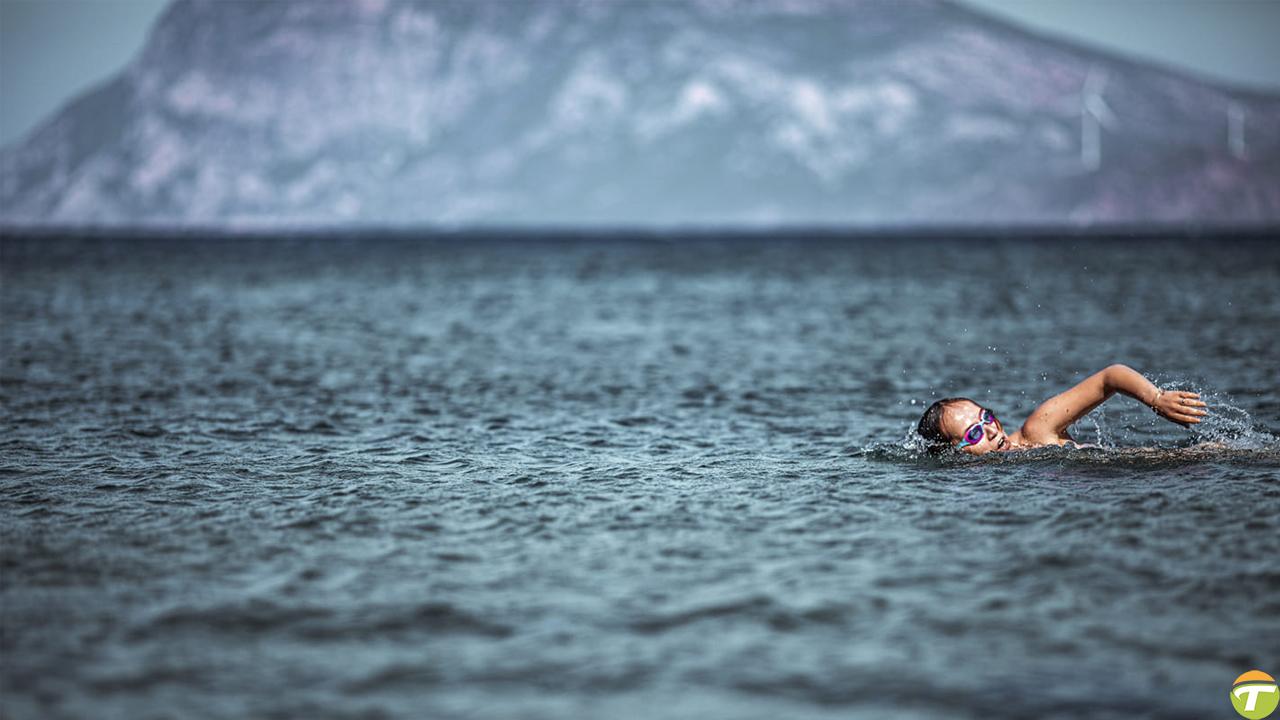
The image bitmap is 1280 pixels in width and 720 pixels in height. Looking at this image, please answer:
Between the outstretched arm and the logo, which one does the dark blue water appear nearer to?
the logo

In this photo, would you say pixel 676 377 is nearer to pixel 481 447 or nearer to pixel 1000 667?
pixel 481 447

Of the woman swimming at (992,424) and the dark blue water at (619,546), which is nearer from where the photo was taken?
the dark blue water at (619,546)

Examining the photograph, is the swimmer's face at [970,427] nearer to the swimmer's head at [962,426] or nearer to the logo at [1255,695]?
the swimmer's head at [962,426]

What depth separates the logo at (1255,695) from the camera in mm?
7934

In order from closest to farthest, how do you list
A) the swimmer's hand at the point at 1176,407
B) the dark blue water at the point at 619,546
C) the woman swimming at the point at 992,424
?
the dark blue water at the point at 619,546 < the swimmer's hand at the point at 1176,407 < the woman swimming at the point at 992,424

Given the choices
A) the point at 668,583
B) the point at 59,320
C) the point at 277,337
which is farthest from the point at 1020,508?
the point at 59,320

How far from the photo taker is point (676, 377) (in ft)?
89.1

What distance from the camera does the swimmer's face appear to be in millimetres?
15250

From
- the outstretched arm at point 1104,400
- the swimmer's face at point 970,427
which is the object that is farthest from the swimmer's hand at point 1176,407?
the swimmer's face at point 970,427

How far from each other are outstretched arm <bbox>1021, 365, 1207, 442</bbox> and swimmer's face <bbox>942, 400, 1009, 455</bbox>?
1.47ft

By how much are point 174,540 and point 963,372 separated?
1848 centimetres

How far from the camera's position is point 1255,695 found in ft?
26.6

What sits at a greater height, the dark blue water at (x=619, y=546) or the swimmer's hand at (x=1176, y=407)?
the swimmer's hand at (x=1176, y=407)

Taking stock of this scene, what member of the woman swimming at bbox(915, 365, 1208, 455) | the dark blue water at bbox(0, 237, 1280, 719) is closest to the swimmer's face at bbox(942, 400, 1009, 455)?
the woman swimming at bbox(915, 365, 1208, 455)
